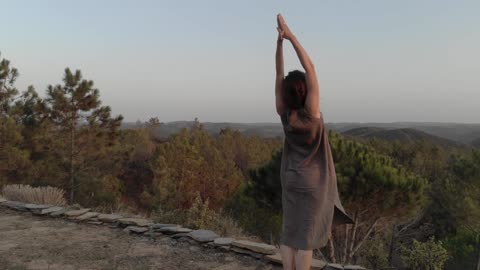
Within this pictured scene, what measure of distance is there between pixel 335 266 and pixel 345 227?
6.92 meters

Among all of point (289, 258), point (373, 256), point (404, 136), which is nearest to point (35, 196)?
point (289, 258)

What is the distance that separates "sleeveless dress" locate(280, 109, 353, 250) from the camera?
1.99 m

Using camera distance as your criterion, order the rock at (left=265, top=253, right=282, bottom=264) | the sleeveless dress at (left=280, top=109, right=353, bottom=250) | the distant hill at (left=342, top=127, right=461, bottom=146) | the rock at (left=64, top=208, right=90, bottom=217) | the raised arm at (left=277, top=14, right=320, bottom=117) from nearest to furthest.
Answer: the raised arm at (left=277, top=14, right=320, bottom=117), the sleeveless dress at (left=280, top=109, right=353, bottom=250), the rock at (left=265, top=253, right=282, bottom=264), the rock at (left=64, top=208, right=90, bottom=217), the distant hill at (left=342, top=127, right=461, bottom=146)

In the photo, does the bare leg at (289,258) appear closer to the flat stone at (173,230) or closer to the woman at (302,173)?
the woman at (302,173)

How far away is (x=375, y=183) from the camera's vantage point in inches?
343

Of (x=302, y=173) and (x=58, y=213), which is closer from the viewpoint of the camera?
(x=302, y=173)

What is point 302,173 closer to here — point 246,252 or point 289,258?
point 289,258

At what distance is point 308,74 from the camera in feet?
6.07

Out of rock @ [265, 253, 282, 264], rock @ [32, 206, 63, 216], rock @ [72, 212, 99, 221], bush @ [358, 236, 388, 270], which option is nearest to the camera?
rock @ [265, 253, 282, 264]

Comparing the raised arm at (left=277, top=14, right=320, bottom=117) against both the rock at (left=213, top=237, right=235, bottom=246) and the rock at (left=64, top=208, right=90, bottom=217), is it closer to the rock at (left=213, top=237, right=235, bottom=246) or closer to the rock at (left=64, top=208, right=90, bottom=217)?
the rock at (left=213, top=237, right=235, bottom=246)

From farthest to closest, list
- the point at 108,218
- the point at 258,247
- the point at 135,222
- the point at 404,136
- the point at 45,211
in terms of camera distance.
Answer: the point at 404,136, the point at 45,211, the point at 108,218, the point at 135,222, the point at 258,247

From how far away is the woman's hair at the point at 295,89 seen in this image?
194 cm

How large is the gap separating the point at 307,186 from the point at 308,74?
61 cm

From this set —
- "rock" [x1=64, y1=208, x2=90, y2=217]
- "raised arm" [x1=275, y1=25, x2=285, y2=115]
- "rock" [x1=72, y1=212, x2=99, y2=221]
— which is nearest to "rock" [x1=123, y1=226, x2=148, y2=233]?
"rock" [x1=72, y1=212, x2=99, y2=221]
